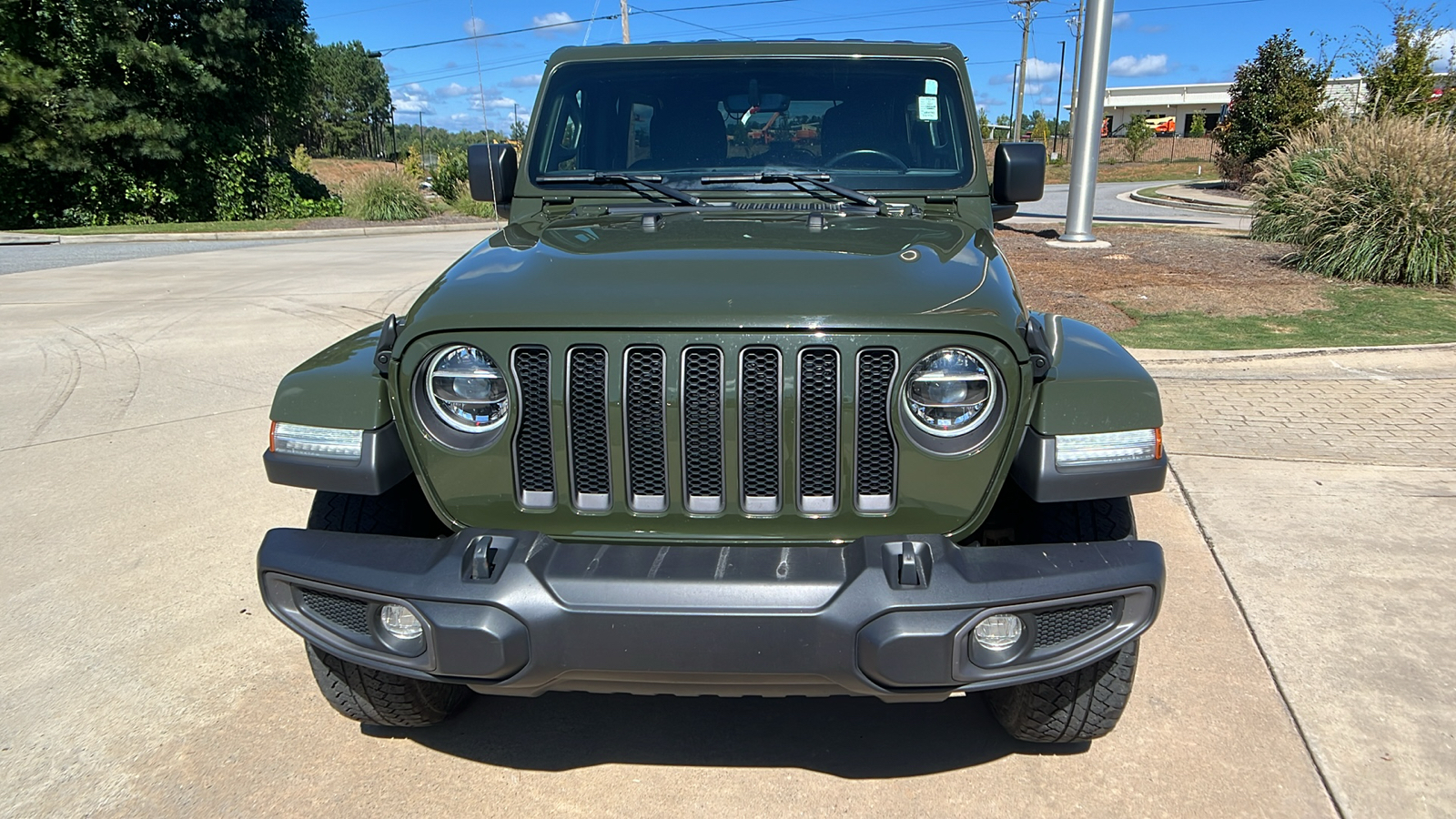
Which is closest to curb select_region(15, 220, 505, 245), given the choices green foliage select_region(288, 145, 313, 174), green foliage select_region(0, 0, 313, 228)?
green foliage select_region(0, 0, 313, 228)

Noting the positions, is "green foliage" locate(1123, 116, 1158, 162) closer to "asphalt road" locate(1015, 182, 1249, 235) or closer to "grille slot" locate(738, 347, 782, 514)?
"asphalt road" locate(1015, 182, 1249, 235)

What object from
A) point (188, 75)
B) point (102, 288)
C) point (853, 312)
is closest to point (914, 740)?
point (853, 312)

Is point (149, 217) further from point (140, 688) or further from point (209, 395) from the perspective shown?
point (140, 688)

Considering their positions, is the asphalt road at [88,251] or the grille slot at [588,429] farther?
the asphalt road at [88,251]

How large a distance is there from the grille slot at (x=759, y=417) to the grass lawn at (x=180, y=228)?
64.2 ft

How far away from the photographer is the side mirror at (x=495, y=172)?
3650mm

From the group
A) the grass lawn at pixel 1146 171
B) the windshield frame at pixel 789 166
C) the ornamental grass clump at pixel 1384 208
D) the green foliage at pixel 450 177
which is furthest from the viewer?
the grass lawn at pixel 1146 171

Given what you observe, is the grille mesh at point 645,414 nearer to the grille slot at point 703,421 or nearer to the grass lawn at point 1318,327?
the grille slot at point 703,421

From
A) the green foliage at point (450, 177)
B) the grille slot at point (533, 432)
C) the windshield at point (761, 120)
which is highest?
the windshield at point (761, 120)

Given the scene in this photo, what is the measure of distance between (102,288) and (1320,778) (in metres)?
12.2

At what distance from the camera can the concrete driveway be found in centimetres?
253

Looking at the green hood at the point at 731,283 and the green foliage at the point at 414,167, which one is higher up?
the green hood at the point at 731,283

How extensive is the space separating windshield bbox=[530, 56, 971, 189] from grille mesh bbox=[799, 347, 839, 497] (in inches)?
58.3

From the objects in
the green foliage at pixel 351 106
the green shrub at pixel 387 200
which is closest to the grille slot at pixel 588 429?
the green shrub at pixel 387 200
